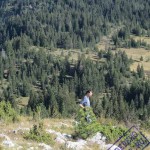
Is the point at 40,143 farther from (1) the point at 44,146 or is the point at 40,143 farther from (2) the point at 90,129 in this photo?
(2) the point at 90,129

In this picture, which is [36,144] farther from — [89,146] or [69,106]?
[69,106]

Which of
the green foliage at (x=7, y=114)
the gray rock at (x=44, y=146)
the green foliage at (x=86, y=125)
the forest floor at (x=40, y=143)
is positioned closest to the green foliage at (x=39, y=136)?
the forest floor at (x=40, y=143)

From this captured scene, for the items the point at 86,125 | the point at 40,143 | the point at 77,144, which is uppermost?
the point at 86,125

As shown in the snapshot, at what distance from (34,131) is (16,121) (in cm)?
413

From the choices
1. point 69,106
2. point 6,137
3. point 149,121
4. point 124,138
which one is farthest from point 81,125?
point 69,106

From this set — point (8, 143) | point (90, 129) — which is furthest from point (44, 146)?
point (90, 129)

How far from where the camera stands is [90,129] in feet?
61.3

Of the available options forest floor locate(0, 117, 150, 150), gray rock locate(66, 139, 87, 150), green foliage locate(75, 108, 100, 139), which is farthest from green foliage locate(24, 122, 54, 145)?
green foliage locate(75, 108, 100, 139)

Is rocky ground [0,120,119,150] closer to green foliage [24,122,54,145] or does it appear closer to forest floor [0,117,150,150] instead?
forest floor [0,117,150,150]

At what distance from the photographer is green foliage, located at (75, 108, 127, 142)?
731 inches

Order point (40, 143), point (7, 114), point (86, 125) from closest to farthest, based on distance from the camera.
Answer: point (40, 143) → point (86, 125) → point (7, 114)

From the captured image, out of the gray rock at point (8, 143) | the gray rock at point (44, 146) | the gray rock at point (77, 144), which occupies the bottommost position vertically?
the gray rock at point (77, 144)

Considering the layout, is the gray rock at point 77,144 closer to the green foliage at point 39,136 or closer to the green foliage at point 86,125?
the green foliage at point 86,125

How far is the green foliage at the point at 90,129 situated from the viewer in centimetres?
1858
